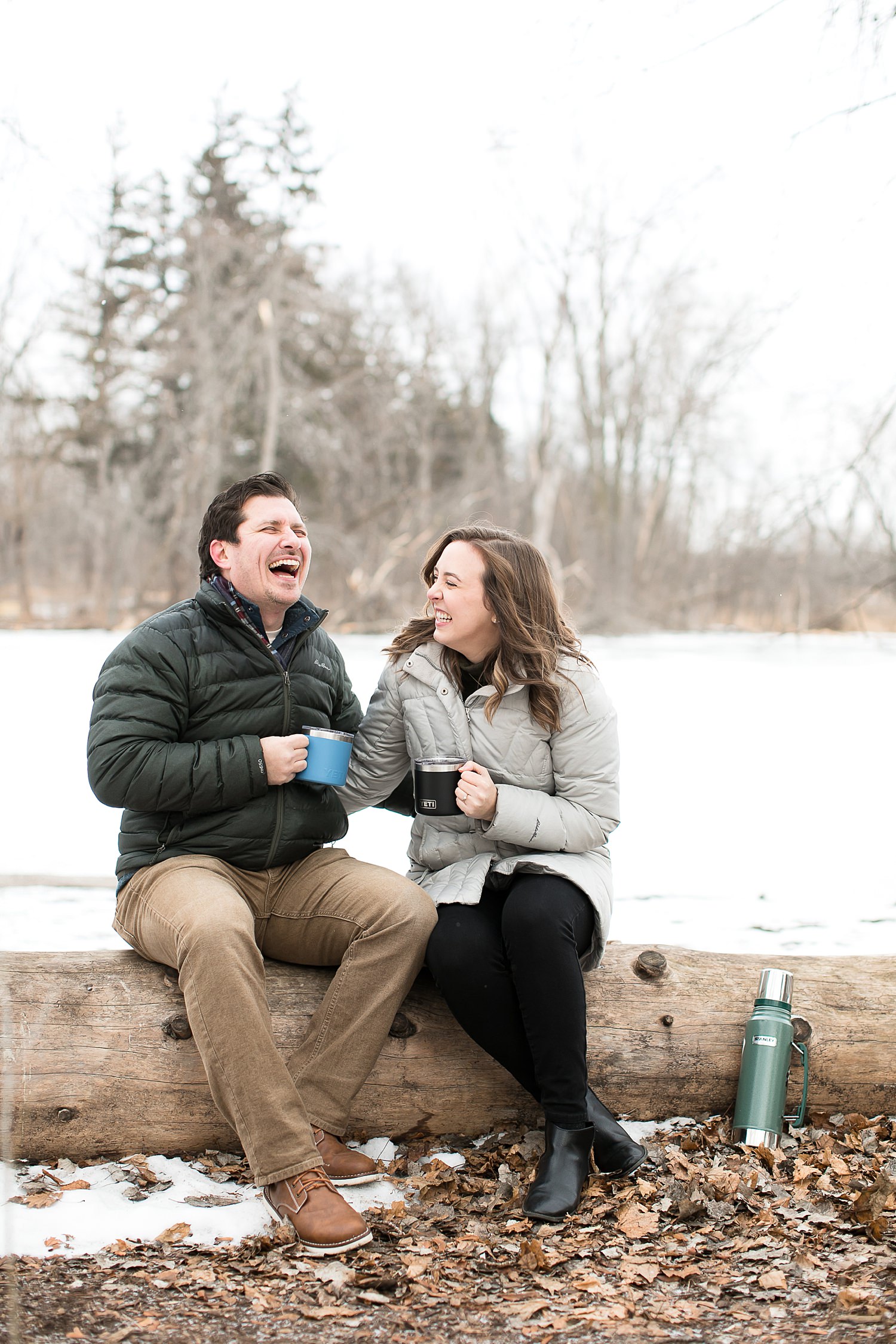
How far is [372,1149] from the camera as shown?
2846 millimetres

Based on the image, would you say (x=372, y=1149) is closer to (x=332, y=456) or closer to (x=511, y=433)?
(x=332, y=456)

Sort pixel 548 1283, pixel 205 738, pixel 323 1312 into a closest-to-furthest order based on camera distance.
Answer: pixel 323 1312 → pixel 548 1283 → pixel 205 738

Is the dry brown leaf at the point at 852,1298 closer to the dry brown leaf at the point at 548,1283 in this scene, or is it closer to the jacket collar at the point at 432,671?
the dry brown leaf at the point at 548,1283

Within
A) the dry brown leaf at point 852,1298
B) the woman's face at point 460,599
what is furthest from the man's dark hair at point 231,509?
the dry brown leaf at point 852,1298

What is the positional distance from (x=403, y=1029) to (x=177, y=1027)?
57cm

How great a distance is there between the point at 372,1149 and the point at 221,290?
20809mm

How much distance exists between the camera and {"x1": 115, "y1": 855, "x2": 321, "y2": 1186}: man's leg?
2.41m

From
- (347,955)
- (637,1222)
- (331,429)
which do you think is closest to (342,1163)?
(347,955)

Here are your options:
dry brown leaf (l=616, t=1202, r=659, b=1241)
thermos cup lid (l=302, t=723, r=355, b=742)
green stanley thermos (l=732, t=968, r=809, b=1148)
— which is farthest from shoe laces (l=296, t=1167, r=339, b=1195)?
green stanley thermos (l=732, t=968, r=809, b=1148)

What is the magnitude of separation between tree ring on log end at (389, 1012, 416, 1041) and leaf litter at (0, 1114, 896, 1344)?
304 millimetres

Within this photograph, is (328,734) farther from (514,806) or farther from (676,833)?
(676,833)

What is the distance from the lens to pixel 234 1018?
2.46m

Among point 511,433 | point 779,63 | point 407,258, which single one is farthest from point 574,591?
point 779,63

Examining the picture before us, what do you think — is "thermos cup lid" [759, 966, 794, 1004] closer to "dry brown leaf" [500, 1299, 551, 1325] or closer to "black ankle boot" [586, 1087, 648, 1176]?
"black ankle boot" [586, 1087, 648, 1176]
